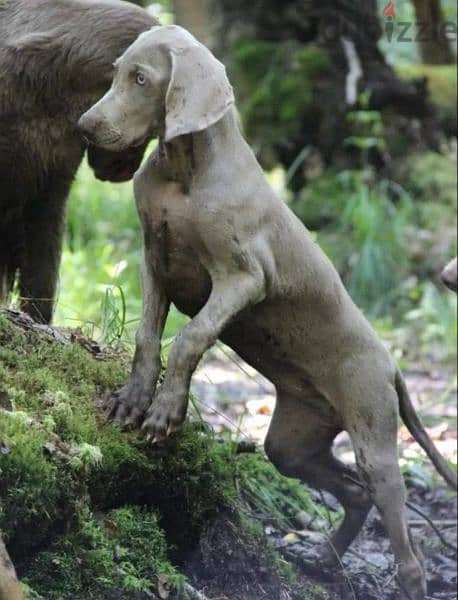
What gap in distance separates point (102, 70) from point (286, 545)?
6.44 feet

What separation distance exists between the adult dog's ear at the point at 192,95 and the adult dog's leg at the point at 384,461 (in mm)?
1089

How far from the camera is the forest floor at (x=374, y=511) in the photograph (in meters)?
4.55

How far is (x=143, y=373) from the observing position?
3.79m

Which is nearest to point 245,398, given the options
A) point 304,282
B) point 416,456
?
point 416,456

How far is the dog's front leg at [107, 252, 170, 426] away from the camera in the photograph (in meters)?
3.79

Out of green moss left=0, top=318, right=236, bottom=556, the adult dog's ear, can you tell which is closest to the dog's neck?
the adult dog's ear

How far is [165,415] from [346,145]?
648cm

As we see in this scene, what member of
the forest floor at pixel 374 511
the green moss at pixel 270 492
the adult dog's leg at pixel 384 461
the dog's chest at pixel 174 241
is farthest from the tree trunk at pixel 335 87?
the dog's chest at pixel 174 241

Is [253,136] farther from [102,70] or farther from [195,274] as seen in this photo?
[195,274]

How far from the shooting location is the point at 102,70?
480 centimetres

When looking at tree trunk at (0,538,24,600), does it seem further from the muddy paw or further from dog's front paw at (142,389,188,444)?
the muddy paw

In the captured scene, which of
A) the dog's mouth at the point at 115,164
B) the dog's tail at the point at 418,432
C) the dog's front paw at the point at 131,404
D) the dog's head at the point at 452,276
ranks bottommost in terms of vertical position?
the dog's tail at the point at 418,432

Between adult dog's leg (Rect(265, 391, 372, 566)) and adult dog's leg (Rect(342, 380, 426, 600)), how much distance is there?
0.45 ft

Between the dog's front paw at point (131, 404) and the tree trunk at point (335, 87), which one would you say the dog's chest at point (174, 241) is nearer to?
the dog's front paw at point (131, 404)
